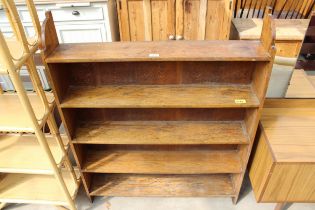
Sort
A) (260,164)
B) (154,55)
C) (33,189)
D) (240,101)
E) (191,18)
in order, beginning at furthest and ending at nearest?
1. (191,18)
2. (33,189)
3. (260,164)
4. (240,101)
5. (154,55)

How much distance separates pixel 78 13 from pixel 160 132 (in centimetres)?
150

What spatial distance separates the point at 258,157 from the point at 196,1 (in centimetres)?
141

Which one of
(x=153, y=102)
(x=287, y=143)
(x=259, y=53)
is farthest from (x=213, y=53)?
(x=287, y=143)

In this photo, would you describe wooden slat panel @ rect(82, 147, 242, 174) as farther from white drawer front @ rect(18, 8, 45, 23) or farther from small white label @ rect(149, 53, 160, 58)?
white drawer front @ rect(18, 8, 45, 23)

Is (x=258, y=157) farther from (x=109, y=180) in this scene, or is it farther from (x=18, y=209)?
(x=18, y=209)

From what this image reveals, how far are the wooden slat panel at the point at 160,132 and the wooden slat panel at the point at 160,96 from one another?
10.5 inches

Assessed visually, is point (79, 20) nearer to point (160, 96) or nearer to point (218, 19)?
point (218, 19)

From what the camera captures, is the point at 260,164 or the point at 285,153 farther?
the point at 260,164

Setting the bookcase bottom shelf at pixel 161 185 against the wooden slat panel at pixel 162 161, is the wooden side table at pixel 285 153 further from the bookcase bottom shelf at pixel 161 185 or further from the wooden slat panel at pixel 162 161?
the bookcase bottom shelf at pixel 161 185

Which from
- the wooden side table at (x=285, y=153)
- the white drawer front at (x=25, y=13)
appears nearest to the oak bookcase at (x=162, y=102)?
the wooden side table at (x=285, y=153)

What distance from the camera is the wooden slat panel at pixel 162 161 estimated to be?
1.64 m

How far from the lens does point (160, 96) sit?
1.32 m

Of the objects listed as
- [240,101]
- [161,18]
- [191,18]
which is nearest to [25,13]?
[161,18]

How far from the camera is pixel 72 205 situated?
5.44 ft
